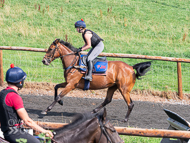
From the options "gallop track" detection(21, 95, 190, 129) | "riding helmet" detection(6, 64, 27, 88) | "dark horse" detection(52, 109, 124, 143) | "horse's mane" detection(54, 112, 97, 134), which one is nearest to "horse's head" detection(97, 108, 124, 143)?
"dark horse" detection(52, 109, 124, 143)

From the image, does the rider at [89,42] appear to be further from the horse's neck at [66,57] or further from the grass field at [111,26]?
the grass field at [111,26]

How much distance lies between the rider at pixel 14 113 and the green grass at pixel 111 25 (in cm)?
829

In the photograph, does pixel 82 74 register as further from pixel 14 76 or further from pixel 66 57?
pixel 14 76

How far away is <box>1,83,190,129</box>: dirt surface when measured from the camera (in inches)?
324

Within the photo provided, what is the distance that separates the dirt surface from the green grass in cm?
135

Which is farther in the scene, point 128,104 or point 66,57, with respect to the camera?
point 66,57

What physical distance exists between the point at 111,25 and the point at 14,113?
17.5 meters

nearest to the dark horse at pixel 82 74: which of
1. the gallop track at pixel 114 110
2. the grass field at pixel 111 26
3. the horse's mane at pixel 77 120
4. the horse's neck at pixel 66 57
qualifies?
the horse's neck at pixel 66 57

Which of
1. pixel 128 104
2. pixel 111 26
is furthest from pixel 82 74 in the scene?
pixel 111 26

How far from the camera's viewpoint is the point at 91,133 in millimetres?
3705

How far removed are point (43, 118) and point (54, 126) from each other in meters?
3.68

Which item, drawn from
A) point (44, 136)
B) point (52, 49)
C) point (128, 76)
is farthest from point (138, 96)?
point (44, 136)

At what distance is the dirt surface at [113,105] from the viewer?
27.0 ft

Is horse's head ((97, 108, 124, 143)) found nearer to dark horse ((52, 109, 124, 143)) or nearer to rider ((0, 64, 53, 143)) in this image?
dark horse ((52, 109, 124, 143))
